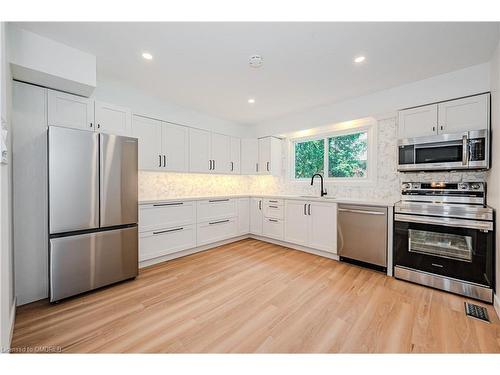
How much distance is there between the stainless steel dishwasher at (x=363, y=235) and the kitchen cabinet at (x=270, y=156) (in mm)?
1733

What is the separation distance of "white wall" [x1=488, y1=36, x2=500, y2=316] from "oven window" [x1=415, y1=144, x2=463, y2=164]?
0.89 feet

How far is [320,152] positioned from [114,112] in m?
3.52

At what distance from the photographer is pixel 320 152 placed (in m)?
4.23

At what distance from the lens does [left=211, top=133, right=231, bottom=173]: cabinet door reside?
423 centimetres

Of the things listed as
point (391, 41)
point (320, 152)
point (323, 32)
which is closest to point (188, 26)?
→ point (323, 32)

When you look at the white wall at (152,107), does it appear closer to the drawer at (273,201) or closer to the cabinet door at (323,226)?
the drawer at (273,201)

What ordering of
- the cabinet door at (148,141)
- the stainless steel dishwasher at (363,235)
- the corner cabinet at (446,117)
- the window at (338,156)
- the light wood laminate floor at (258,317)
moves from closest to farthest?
the light wood laminate floor at (258,317) < the corner cabinet at (446,117) < the stainless steel dishwasher at (363,235) < the cabinet door at (148,141) < the window at (338,156)

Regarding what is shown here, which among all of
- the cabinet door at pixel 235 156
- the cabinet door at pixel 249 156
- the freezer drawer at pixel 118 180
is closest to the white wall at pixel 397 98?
the cabinet door at pixel 249 156

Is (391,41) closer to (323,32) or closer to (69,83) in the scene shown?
(323,32)

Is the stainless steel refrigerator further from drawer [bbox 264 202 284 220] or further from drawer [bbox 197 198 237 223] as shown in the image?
drawer [bbox 264 202 284 220]

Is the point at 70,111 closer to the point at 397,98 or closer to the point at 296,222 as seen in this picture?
the point at 296,222

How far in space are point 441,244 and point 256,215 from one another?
2960 mm

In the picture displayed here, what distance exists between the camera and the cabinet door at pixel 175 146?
3475mm

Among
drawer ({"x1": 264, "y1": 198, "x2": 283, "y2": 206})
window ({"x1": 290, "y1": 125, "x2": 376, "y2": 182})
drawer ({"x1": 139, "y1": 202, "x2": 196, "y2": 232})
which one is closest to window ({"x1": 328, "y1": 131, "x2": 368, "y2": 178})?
window ({"x1": 290, "y1": 125, "x2": 376, "y2": 182})
